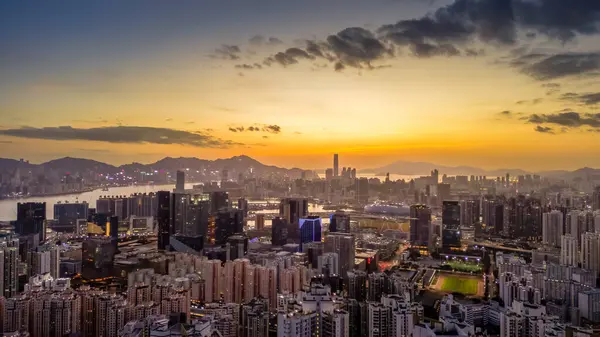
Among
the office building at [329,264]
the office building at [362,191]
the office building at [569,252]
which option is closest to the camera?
the office building at [329,264]

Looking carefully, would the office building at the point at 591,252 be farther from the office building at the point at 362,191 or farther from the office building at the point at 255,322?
the office building at the point at 362,191

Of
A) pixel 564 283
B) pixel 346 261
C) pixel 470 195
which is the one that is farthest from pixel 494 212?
pixel 564 283

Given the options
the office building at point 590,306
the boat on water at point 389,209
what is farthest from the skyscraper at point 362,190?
the office building at point 590,306

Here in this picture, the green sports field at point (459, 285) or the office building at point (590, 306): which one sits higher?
the office building at point (590, 306)

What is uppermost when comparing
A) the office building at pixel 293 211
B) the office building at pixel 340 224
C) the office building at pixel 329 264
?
the office building at pixel 293 211

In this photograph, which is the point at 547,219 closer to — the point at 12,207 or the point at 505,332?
the point at 505,332

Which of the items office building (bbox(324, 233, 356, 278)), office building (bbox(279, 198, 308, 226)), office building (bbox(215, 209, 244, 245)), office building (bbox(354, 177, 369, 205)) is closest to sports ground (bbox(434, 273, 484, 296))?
office building (bbox(324, 233, 356, 278))

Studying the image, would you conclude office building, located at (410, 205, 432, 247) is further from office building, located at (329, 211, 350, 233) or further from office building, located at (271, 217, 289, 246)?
office building, located at (271, 217, 289, 246)
